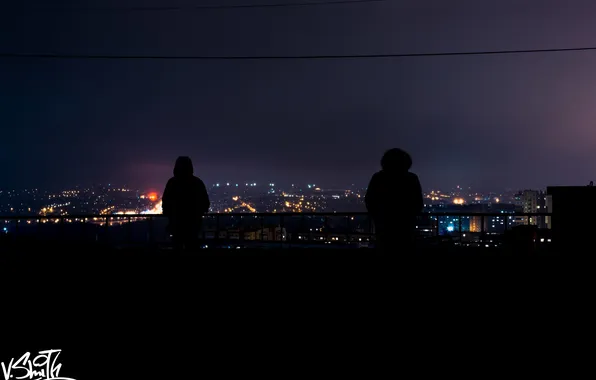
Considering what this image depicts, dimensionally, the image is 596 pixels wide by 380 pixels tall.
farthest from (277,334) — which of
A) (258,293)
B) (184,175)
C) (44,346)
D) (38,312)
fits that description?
(184,175)

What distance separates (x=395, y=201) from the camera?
16.2 feet

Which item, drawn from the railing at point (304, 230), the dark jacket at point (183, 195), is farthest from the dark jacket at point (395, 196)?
the railing at point (304, 230)

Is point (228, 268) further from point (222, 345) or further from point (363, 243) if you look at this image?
point (363, 243)

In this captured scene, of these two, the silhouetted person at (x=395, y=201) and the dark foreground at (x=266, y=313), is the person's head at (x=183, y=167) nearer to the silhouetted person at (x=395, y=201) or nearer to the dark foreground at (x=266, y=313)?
the dark foreground at (x=266, y=313)

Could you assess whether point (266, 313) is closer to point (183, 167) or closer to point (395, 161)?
point (395, 161)

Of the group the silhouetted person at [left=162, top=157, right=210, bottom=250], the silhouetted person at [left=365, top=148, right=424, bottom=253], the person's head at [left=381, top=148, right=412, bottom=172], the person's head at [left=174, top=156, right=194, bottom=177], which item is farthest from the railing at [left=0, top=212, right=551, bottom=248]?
the person's head at [left=381, top=148, right=412, bottom=172]

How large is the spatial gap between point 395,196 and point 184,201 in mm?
3739

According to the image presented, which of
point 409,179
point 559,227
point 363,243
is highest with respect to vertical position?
point 409,179

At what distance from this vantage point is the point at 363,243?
41.9 feet

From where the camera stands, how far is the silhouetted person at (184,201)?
6805 millimetres

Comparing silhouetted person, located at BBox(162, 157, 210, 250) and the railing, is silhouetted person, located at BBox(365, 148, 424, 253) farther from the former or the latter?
the railing

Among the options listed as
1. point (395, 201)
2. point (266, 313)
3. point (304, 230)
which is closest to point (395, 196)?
point (395, 201)

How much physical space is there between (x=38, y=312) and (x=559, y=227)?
9.02m

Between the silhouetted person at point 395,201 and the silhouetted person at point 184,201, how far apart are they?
3.21 metres
